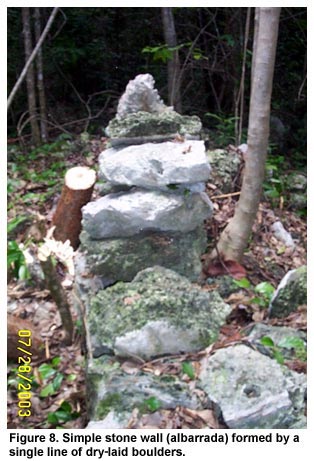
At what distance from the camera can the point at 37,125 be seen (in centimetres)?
624

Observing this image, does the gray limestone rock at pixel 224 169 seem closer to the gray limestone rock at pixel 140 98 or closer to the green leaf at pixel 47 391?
the gray limestone rock at pixel 140 98

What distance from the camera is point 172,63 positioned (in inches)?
229

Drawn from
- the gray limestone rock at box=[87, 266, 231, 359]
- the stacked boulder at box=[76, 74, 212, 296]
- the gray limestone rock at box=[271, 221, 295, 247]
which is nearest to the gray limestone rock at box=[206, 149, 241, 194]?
the gray limestone rock at box=[271, 221, 295, 247]

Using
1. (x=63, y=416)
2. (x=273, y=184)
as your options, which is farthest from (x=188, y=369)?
(x=273, y=184)

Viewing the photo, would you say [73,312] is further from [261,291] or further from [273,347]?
[273,347]

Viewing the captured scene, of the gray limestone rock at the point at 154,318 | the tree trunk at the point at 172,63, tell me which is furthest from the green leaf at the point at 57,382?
the tree trunk at the point at 172,63

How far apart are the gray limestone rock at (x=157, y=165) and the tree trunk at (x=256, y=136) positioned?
0.36 metres

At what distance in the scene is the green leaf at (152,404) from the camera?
7.57 feet

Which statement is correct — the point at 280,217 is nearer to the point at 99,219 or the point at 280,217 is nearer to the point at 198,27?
the point at 99,219

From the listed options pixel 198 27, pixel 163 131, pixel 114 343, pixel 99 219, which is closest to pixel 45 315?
pixel 99 219

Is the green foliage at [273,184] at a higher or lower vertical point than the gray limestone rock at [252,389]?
higher

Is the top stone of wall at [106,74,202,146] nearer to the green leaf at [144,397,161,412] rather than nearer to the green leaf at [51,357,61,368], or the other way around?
the green leaf at [51,357,61,368]

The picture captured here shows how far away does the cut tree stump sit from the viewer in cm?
389
